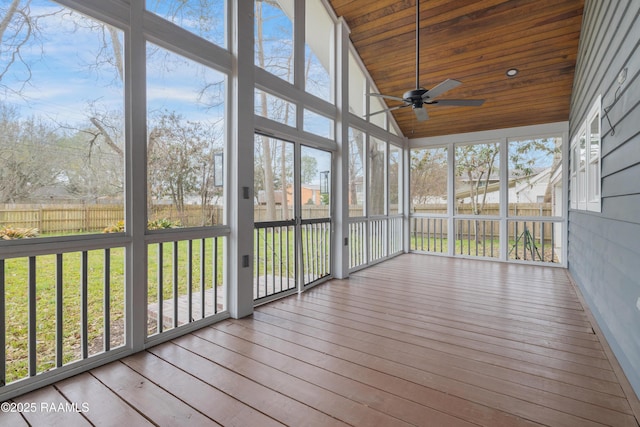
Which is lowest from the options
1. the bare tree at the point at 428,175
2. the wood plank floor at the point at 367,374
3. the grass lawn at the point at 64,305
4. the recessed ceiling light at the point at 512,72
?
the wood plank floor at the point at 367,374

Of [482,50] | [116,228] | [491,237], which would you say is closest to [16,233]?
[116,228]

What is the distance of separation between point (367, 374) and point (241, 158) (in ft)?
7.25

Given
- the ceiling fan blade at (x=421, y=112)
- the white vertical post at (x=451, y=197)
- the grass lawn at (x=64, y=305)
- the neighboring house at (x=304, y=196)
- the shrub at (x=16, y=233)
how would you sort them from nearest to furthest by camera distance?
1. the shrub at (x=16, y=233)
2. the grass lawn at (x=64, y=305)
3. the ceiling fan blade at (x=421, y=112)
4. the neighboring house at (x=304, y=196)
5. the white vertical post at (x=451, y=197)

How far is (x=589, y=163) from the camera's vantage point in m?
3.39

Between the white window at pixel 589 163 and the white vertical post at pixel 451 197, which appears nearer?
the white window at pixel 589 163

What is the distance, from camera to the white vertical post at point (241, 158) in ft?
10.3

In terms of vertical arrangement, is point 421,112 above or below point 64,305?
above

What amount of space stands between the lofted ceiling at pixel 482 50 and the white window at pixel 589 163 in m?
1.30

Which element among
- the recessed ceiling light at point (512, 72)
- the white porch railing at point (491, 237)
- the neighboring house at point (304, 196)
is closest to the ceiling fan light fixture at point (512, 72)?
the recessed ceiling light at point (512, 72)

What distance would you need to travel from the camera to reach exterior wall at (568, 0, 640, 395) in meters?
1.95

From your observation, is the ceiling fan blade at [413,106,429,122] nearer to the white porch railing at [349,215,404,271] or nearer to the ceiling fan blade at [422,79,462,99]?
the ceiling fan blade at [422,79,462,99]

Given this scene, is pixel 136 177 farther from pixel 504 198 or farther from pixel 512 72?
pixel 504 198

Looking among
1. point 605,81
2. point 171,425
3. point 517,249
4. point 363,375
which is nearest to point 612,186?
point 605,81

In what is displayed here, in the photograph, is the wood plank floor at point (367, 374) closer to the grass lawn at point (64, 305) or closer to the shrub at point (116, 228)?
the grass lawn at point (64, 305)
